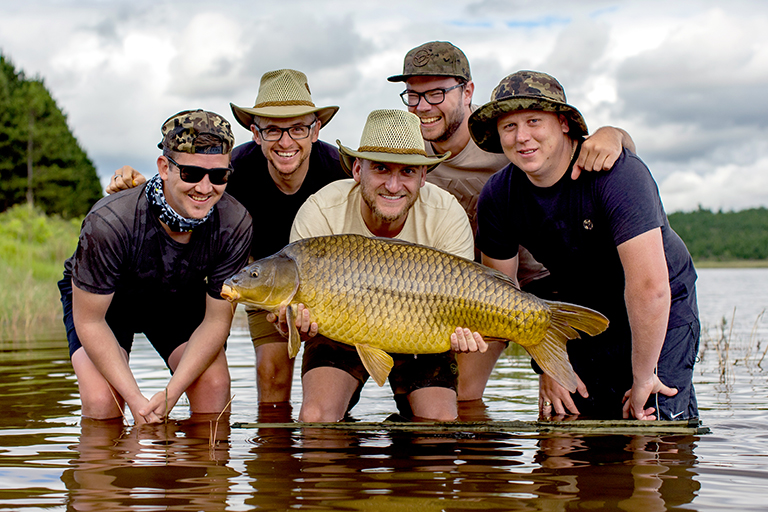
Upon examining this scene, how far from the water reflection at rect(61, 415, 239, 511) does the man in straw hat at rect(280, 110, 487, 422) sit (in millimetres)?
815

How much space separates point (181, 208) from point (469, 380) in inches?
119

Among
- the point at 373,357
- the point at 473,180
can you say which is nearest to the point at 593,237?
the point at 373,357

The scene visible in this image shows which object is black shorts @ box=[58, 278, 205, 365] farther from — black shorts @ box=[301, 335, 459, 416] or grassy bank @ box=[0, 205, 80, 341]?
grassy bank @ box=[0, 205, 80, 341]


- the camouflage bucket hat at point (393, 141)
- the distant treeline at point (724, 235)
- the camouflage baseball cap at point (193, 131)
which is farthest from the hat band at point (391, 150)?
the distant treeline at point (724, 235)

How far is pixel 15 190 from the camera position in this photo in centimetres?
5266

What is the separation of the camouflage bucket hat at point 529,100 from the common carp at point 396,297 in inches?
40.8

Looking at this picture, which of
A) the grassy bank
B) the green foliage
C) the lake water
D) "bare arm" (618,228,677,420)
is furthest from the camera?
the green foliage

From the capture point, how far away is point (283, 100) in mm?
6539

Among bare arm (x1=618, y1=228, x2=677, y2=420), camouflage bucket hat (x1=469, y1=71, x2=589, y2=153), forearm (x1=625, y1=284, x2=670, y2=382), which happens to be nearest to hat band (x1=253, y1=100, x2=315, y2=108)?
camouflage bucket hat (x1=469, y1=71, x2=589, y2=153)

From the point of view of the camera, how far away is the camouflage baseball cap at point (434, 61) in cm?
680

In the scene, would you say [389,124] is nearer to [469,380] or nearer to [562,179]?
[562,179]

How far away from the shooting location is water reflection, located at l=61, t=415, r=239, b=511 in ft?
11.5

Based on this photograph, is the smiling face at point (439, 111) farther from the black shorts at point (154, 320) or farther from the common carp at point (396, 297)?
the black shorts at point (154, 320)

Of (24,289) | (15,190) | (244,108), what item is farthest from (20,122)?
(244,108)
